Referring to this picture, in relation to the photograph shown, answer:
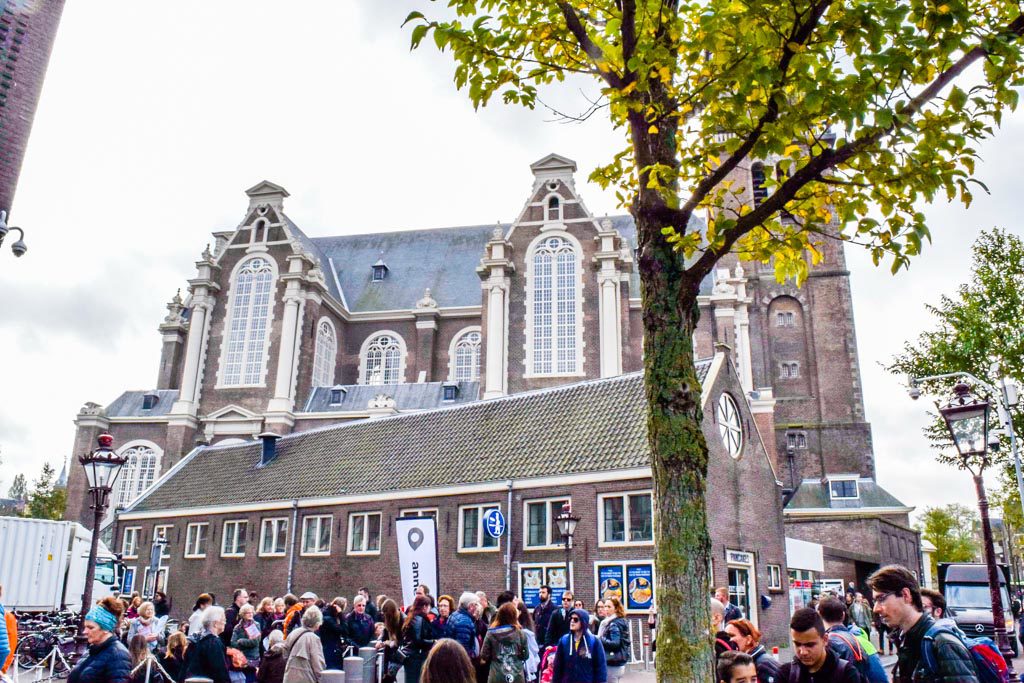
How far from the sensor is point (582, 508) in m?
21.9

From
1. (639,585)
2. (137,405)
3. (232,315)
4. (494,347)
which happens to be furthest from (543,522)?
(137,405)

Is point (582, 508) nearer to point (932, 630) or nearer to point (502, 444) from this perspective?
point (502, 444)

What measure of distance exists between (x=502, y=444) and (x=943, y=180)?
19765 mm

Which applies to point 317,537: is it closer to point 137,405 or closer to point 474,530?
point 474,530

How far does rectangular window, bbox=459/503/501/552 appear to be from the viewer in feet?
76.5

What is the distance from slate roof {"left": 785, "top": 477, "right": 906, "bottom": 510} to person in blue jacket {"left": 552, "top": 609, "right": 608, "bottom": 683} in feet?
131

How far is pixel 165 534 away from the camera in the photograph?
31156 millimetres

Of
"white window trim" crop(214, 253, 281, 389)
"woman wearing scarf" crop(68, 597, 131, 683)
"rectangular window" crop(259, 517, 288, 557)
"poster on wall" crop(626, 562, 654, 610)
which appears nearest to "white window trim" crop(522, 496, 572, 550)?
"poster on wall" crop(626, 562, 654, 610)

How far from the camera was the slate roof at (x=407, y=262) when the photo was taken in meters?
53.6

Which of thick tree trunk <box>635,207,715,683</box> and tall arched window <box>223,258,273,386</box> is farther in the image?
tall arched window <box>223,258,273,386</box>

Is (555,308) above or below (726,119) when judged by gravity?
above

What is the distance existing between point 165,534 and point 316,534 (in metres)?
8.03

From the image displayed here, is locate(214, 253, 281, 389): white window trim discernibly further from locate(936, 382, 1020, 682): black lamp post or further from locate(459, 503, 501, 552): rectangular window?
locate(936, 382, 1020, 682): black lamp post

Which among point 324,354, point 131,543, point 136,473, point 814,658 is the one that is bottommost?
point 814,658
